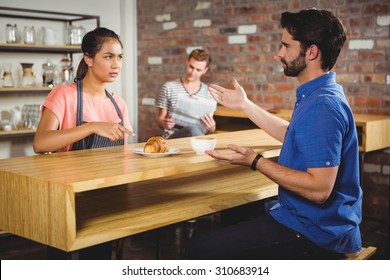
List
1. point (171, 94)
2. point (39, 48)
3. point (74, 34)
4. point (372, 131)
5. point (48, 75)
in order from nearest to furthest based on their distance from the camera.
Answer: point (372, 131), point (171, 94), point (39, 48), point (48, 75), point (74, 34)

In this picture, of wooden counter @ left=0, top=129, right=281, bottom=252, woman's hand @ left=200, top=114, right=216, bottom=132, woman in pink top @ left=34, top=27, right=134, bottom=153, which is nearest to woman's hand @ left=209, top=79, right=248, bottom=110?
wooden counter @ left=0, top=129, right=281, bottom=252

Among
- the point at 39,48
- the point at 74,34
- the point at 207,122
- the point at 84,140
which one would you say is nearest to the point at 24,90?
the point at 39,48

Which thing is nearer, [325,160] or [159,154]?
[325,160]

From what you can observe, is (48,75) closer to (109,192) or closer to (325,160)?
(109,192)

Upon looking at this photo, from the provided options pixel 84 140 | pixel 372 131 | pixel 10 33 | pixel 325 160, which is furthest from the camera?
pixel 10 33

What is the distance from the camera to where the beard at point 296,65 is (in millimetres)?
1982

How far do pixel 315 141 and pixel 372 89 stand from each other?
89.8 inches

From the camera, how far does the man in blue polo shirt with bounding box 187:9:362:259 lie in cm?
180

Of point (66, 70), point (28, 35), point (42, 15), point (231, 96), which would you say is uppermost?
point (42, 15)

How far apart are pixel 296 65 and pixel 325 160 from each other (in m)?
0.41

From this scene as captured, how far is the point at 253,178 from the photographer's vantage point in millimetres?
2674

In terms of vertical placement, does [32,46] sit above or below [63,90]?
above

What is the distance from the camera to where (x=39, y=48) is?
4645 millimetres
